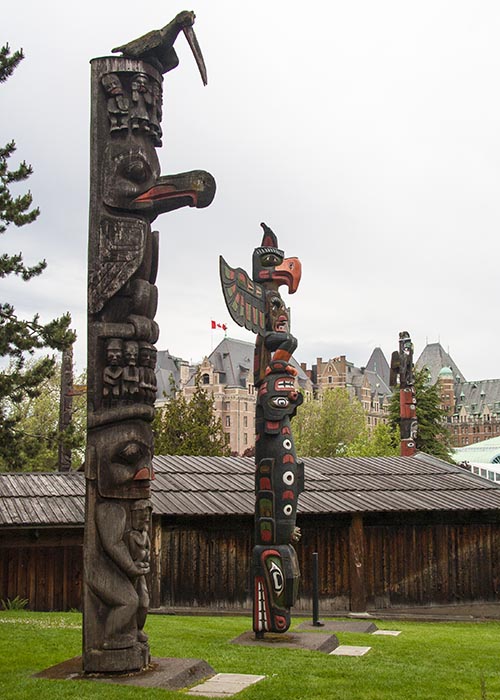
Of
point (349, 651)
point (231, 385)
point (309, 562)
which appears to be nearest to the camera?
point (349, 651)

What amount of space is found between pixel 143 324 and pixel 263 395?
12.4 ft

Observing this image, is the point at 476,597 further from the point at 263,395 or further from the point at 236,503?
Answer: the point at 263,395

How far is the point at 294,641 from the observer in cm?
1039

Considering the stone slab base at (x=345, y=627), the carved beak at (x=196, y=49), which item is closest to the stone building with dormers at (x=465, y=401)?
the stone slab base at (x=345, y=627)

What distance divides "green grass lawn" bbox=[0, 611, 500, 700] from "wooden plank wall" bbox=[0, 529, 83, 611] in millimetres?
2168

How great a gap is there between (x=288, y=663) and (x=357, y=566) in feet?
25.7

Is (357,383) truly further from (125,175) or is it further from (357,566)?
(125,175)

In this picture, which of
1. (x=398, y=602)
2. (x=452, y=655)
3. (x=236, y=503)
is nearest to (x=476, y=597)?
(x=398, y=602)

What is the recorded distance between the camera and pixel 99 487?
7.86m

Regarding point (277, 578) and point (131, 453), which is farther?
point (277, 578)

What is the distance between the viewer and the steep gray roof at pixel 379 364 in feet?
383

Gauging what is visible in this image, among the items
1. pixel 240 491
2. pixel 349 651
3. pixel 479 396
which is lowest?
pixel 349 651

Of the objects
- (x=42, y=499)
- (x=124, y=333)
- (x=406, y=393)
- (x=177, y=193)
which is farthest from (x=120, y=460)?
(x=406, y=393)

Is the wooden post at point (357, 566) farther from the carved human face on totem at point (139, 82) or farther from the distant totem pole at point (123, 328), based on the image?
the carved human face on totem at point (139, 82)
